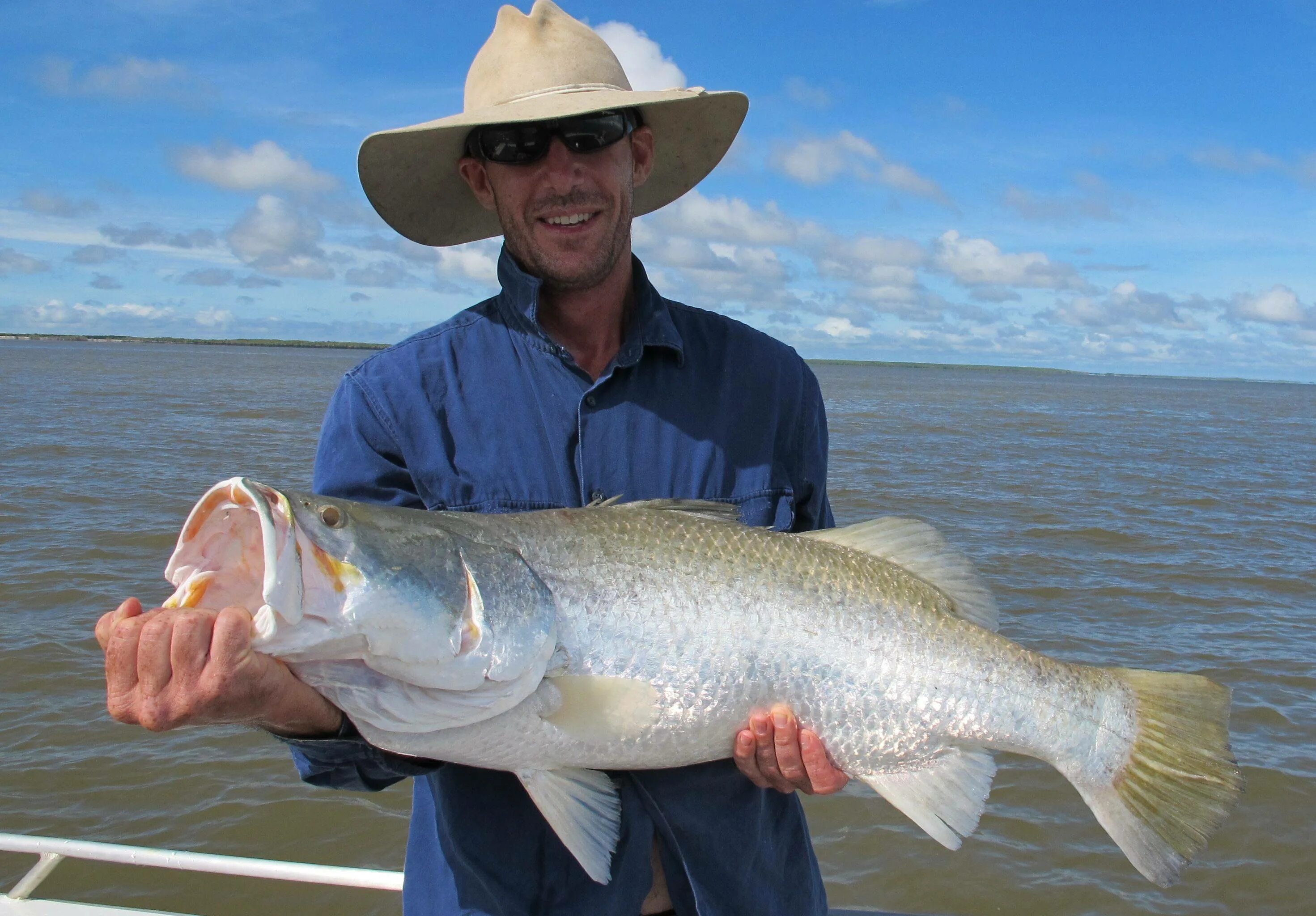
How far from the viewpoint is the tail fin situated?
8.70 ft

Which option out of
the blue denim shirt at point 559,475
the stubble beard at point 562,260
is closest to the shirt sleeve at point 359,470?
the blue denim shirt at point 559,475

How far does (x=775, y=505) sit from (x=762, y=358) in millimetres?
449

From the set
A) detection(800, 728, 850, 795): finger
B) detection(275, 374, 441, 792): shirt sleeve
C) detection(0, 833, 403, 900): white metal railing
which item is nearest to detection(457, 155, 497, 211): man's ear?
detection(275, 374, 441, 792): shirt sleeve

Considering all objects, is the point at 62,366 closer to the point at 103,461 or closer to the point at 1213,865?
the point at 103,461

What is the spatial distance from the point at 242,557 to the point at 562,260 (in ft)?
4.07

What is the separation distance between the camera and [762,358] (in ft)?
9.77

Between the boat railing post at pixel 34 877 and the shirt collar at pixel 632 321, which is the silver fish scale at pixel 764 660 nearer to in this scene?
the shirt collar at pixel 632 321

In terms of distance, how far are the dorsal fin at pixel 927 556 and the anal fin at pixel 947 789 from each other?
15.0 inches

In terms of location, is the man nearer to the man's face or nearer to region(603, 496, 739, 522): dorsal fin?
A: the man's face

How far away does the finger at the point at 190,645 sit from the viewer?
6.31 feet

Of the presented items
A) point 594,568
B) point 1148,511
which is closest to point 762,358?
point 594,568

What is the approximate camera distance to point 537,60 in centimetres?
289

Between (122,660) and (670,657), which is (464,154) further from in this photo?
(122,660)

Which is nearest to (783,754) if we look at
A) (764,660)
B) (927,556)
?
(764,660)
